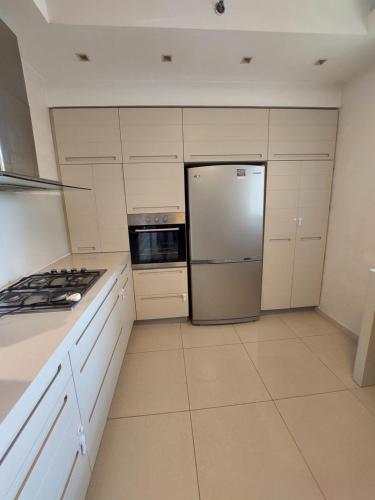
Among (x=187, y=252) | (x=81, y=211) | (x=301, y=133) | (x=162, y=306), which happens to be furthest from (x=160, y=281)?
(x=301, y=133)

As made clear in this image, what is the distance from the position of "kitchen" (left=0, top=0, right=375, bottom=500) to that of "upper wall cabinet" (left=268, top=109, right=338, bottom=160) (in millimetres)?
17

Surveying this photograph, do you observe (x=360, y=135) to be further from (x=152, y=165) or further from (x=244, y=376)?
(x=244, y=376)

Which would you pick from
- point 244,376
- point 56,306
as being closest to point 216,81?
point 56,306

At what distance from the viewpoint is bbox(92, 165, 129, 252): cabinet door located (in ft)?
6.68

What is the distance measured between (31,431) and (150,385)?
1.19 meters

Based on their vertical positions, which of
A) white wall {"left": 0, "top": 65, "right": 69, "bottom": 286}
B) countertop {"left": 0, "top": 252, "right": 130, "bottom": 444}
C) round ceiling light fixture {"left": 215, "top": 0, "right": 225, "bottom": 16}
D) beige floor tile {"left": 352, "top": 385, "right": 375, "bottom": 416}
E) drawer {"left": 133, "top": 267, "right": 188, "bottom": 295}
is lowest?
beige floor tile {"left": 352, "top": 385, "right": 375, "bottom": 416}

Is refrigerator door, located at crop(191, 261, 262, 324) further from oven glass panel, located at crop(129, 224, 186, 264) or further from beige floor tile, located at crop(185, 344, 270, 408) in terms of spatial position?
beige floor tile, located at crop(185, 344, 270, 408)

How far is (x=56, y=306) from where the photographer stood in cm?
102

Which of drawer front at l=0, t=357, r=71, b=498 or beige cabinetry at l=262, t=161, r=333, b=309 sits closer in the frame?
drawer front at l=0, t=357, r=71, b=498

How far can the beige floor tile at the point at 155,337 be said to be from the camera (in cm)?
208

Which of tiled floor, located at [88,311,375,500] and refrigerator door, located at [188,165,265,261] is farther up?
refrigerator door, located at [188,165,265,261]

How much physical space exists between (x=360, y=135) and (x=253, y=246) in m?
1.32

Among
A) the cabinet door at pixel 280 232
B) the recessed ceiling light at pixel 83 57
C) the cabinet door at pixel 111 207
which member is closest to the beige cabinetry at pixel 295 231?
the cabinet door at pixel 280 232

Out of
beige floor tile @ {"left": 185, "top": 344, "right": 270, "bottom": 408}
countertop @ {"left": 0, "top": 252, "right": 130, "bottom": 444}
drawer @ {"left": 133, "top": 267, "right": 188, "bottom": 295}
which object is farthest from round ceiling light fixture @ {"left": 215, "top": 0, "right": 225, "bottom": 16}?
beige floor tile @ {"left": 185, "top": 344, "right": 270, "bottom": 408}
